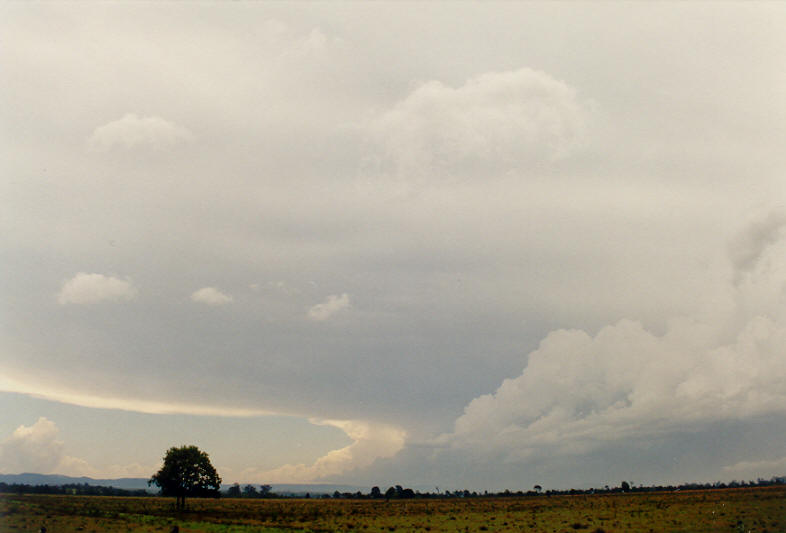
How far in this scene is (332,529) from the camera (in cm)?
7531

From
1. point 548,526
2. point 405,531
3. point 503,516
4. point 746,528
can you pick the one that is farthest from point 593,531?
point 503,516

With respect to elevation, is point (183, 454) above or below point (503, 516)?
above

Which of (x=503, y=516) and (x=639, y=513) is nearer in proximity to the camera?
(x=639, y=513)

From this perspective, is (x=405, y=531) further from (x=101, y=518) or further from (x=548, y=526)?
(x=101, y=518)

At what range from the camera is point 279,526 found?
80.8 metres

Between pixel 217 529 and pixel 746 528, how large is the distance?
197ft

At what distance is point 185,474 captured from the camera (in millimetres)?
116500

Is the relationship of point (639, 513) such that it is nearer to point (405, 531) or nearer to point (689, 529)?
point (689, 529)

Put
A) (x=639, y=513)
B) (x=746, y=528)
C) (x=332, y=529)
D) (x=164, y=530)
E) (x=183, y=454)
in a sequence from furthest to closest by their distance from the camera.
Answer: (x=183, y=454), (x=639, y=513), (x=332, y=529), (x=164, y=530), (x=746, y=528)

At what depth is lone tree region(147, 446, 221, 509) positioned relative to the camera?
11555 cm

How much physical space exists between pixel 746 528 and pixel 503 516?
35.6m

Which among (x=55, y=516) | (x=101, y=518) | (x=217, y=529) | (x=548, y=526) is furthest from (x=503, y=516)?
(x=55, y=516)

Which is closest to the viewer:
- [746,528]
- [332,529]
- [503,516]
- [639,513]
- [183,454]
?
[746,528]

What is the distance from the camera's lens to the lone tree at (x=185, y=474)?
11555cm
